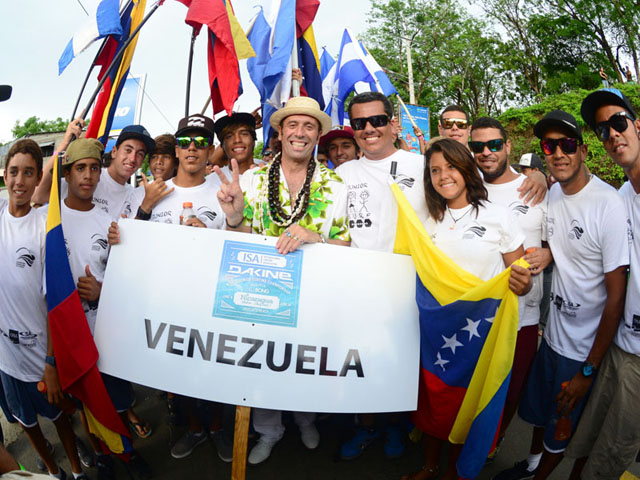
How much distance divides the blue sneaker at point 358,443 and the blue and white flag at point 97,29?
4.10 meters

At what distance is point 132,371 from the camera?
2.34 meters

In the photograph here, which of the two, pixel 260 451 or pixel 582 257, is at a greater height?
pixel 582 257

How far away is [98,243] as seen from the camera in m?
2.96

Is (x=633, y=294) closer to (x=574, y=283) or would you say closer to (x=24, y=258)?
(x=574, y=283)

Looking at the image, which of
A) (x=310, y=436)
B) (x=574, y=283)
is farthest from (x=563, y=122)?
(x=310, y=436)

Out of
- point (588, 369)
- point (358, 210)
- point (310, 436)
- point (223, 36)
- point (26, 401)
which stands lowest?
point (310, 436)

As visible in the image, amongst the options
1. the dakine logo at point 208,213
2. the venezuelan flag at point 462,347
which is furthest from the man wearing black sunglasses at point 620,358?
the dakine logo at point 208,213

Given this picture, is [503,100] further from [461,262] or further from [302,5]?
[461,262]

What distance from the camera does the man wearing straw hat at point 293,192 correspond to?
278 cm

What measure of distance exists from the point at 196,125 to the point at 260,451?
8.60 feet

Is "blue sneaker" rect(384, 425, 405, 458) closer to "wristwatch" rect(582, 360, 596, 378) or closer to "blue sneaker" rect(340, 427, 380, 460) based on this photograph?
"blue sneaker" rect(340, 427, 380, 460)

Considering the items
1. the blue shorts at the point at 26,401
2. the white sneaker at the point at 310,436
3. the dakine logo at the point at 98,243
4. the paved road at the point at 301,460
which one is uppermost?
the dakine logo at the point at 98,243

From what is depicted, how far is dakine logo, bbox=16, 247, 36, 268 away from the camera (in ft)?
8.87

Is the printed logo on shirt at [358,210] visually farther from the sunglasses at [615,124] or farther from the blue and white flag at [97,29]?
the blue and white flag at [97,29]
